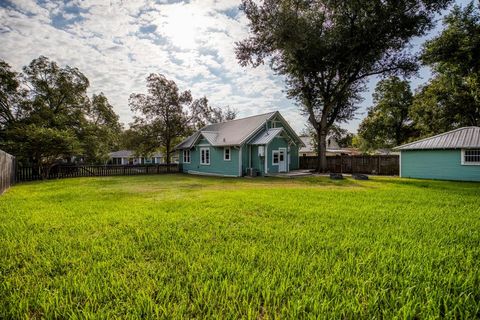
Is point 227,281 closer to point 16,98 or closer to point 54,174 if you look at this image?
point 54,174

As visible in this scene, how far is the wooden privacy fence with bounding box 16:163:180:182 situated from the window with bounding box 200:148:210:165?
4.25 metres

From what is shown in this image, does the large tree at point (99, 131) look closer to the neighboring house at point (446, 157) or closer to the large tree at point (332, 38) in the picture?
the large tree at point (332, 38)

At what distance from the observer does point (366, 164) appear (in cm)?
2003

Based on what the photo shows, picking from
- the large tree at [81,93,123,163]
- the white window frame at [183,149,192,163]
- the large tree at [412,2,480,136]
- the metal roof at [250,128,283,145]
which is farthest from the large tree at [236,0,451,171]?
the large tree at [81,93,123,163]

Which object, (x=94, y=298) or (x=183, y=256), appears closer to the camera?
(x=94, y=298)

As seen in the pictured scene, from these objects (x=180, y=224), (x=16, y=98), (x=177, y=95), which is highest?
(x=177, y=95)

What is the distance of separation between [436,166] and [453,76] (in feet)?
36.5

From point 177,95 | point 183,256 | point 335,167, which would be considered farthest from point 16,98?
point 335,167

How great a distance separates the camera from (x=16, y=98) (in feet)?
62.0

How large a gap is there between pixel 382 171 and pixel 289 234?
749 inches

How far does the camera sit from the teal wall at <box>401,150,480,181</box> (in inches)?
547

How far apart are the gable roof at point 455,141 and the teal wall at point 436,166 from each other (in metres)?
0.45

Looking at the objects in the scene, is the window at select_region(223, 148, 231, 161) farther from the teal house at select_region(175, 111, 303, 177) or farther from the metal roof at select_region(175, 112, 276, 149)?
the metal roof at select_region(175, 112, 276, 149)

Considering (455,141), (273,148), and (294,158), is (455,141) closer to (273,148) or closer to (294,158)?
(294,158)
